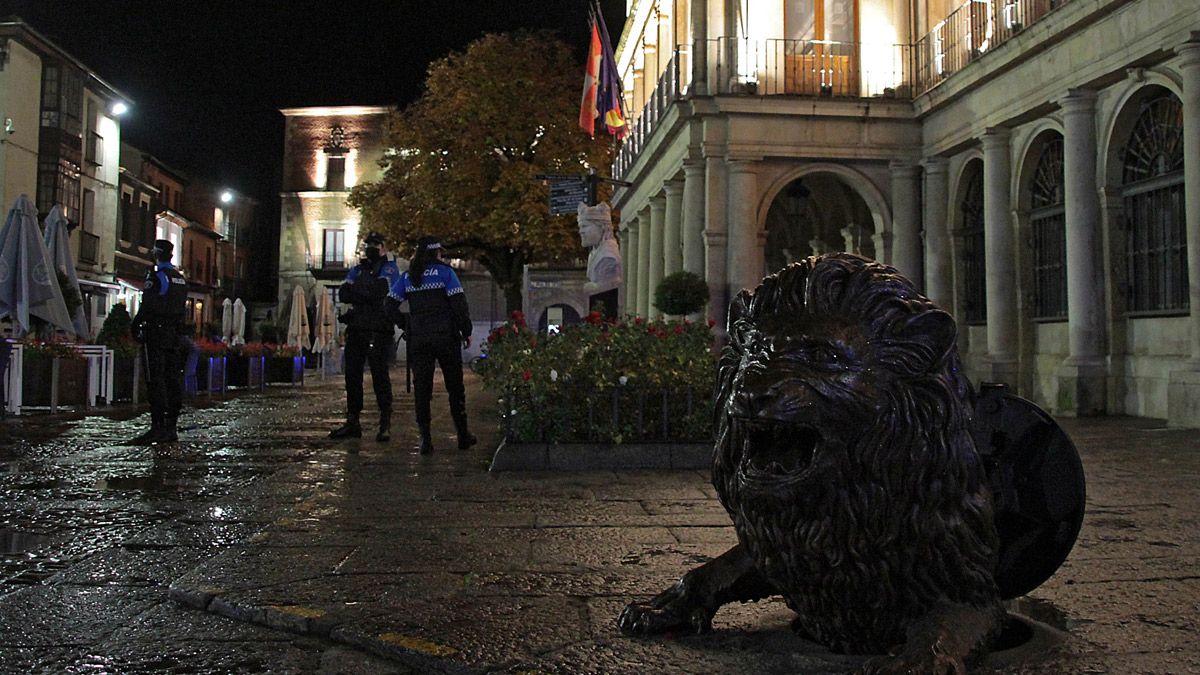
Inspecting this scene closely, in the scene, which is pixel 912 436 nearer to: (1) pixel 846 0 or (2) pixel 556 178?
(2) pixel 556 178

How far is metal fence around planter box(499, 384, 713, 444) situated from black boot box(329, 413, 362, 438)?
2925 millimetres

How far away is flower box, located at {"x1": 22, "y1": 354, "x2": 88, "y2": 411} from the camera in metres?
13.4

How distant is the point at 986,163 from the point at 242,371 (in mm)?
15266

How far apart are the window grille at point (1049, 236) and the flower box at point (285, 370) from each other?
16.9 m

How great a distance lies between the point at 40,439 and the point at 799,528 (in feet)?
31.9

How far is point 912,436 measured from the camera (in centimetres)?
207

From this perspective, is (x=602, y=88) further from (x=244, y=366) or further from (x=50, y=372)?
(x=50, y=372)

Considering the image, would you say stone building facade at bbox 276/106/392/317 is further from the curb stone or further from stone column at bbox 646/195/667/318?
the curb stone

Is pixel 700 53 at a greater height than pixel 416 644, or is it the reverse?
pixel 700 53

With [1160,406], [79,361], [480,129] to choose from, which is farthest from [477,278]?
[1160,406]

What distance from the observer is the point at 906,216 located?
713 inches

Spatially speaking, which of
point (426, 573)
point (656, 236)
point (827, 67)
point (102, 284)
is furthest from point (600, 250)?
point (102, 284)

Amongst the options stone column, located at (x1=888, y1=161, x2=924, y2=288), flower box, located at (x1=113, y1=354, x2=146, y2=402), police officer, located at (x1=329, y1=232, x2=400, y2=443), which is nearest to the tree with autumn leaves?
stone column, located at (x1=888, y1=161, x2=924, y2=288)

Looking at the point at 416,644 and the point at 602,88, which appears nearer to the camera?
the point at 416,644
